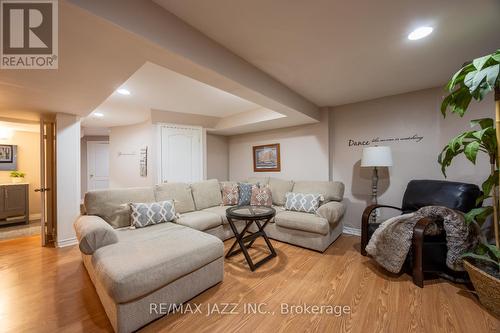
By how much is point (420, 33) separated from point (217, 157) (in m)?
4.24

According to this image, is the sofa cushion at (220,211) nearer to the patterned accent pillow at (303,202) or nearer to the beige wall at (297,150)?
the patterned accent pillow at (303,202)

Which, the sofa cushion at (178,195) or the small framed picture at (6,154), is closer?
the sofa cushion at (178,195)

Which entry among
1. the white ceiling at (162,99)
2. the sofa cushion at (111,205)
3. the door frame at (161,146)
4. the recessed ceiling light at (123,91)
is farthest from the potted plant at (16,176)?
the recessed ceiling light at (123,91)

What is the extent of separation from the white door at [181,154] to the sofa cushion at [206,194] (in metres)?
0.75

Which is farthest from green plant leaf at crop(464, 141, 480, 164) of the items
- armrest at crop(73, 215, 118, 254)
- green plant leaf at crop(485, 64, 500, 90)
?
armrest at crop(73, 215, 118, 254)

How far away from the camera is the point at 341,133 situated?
3545 mm

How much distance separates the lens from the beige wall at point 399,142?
8.53 ft

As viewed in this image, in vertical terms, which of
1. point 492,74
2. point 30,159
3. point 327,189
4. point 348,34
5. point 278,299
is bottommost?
point 278,299

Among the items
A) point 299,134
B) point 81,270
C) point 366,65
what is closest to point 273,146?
point 299,134

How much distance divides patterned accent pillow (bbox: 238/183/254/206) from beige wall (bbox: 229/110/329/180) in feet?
2.81

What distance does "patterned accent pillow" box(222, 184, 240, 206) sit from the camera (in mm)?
3668

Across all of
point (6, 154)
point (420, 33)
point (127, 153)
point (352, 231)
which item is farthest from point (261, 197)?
point (6, 154)

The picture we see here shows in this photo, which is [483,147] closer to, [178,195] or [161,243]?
[161,243]

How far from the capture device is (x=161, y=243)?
1.85 m
